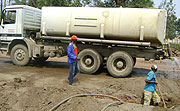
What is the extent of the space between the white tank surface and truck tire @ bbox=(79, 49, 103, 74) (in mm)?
774

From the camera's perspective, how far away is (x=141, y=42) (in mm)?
8000

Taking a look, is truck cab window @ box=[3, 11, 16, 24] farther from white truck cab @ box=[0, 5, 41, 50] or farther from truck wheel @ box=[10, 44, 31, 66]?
truck wheel @ box=[10, 44, 31, 66]

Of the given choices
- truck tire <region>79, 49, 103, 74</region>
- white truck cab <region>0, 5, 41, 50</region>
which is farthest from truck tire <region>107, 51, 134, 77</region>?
white truck cab <region>0, 5, 41, 50</region>

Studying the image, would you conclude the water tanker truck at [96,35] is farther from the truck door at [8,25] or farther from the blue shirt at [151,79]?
the blue shirt at [151,79]

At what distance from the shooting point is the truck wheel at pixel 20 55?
33.4 ft

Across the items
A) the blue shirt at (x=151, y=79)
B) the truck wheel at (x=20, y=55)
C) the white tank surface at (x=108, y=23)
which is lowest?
the blue shirt at (x=151, y=79)

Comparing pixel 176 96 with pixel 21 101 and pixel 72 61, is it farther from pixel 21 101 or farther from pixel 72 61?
pixel 21 101

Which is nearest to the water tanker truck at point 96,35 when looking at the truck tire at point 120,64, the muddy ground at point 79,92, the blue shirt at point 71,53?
the truck tire at point 120,64

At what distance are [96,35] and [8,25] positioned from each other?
17.4ft

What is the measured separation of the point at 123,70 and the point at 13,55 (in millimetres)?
6227

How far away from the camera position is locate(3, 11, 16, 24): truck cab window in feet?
A: 34.1

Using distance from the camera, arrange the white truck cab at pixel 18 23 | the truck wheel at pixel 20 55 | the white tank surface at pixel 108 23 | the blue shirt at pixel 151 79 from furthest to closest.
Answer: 1. the truck wheel at pixel 20 55
2. the white truck cab at pixel 18 23
3. the white tank surface at pixel 108 23
4. the blue shirt at pixel 151 79

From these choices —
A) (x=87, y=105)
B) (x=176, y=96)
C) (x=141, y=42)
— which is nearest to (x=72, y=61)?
(x=87, y=105)

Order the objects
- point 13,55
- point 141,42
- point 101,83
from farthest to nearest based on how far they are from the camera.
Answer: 1. point 13,55
2. point 141,42
3. point 101,83
